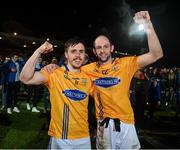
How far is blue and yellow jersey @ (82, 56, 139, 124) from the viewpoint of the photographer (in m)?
4.78

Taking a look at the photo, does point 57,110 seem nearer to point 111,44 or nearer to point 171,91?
point 111,44

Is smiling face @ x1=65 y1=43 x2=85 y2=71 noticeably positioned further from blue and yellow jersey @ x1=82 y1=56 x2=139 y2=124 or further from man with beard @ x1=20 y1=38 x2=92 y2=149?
blue and yellow jersey @ x1=82 y1=56 x2=139 y2=124

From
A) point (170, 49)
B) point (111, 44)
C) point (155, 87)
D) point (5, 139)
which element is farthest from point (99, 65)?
point (170, 49)

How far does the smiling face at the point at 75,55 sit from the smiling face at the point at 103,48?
37cm

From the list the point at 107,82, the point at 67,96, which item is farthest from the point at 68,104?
the point at 107,82

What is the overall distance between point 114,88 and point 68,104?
0.72 m

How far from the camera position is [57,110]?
4438 mm

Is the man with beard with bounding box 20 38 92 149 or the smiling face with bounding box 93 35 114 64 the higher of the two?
the smiling face with bounding box 93 35 114 64

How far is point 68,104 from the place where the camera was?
440cm

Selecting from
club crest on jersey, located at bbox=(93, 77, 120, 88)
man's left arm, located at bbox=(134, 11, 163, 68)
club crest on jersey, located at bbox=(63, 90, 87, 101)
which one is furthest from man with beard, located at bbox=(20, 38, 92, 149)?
man's left arm, located at bbox=(134, 11, 163, 68)

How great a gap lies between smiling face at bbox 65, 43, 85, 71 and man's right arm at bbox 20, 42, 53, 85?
274 mm

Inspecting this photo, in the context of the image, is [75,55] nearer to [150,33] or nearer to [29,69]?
[29,69]

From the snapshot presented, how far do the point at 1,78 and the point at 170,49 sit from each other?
42.4 metres

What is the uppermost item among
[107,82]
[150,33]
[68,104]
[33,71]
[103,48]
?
[150,33]
